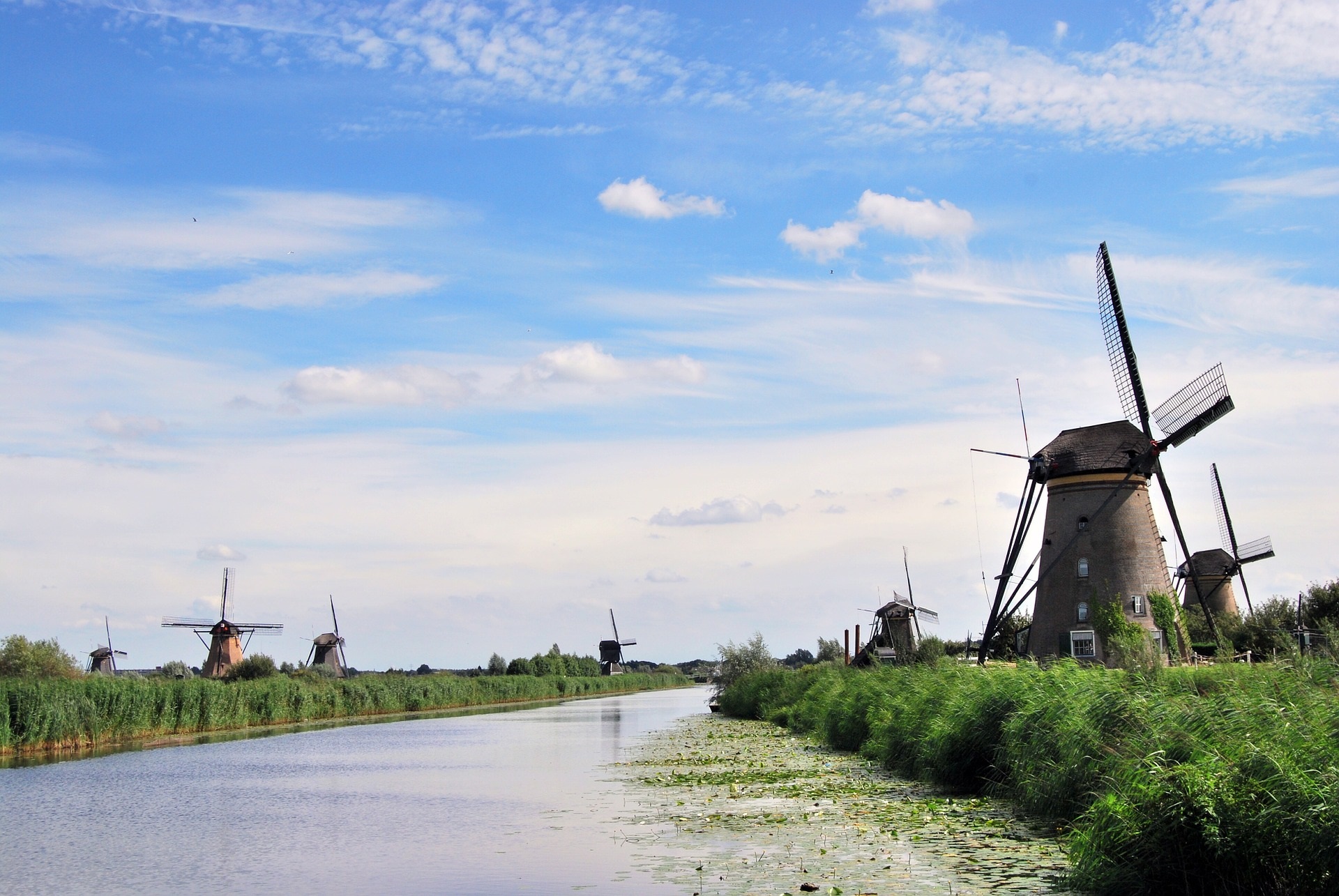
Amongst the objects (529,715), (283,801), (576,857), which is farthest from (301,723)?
(576,857)

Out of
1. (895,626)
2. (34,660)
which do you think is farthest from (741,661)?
(34,660)

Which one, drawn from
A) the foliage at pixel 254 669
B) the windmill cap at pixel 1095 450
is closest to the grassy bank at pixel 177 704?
the foliage at pixel 254 669

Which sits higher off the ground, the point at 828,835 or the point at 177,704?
the point at 177,704

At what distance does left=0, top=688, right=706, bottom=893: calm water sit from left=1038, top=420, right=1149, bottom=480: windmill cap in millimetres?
16125

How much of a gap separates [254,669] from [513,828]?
145 feet

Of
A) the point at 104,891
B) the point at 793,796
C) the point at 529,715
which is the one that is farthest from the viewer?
the point at 529,715

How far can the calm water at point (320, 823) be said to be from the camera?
40.3ft

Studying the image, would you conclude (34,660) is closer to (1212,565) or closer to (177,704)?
(177,704)

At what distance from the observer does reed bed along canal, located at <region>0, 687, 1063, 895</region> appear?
11508 millimetres

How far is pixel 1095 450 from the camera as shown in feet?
114

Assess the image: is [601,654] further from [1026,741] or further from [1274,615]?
[1026,741]

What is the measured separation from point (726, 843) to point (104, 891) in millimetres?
6647

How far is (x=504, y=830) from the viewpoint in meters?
15.8

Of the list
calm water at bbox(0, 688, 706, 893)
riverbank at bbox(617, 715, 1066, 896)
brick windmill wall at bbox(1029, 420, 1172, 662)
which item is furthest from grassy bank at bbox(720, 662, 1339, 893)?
brick windmill wall at bbox(1029, 420, 1172, 662)
